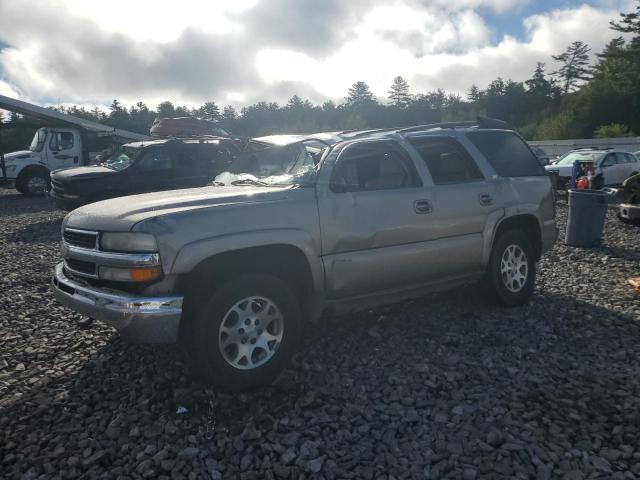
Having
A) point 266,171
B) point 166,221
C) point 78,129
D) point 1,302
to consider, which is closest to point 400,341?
point 266,171

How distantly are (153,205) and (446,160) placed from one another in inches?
109

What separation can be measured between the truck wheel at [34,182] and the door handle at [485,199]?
16.8m

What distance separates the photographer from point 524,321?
16.1 feet

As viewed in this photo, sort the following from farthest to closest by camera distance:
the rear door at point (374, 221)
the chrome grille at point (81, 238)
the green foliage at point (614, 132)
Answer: the green foliage at point (614, 132)
the rear door at point (374, 221)
the chrome grille at point (81, 238)

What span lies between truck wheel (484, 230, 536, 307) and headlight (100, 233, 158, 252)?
11.0 ft

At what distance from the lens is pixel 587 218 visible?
848cm

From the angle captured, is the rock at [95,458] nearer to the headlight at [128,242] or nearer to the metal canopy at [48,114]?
the headlight at [128,242]

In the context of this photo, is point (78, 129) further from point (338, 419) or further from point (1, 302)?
point (338, 419)

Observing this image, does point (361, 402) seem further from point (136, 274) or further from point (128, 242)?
point (128, 242)

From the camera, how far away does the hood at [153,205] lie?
3.38 meters

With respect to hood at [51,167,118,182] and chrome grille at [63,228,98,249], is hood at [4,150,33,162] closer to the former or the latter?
hood at [51,167,118,182]

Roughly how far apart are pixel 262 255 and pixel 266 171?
1.19m

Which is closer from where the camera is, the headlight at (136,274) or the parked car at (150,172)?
the headlight at (136,274)

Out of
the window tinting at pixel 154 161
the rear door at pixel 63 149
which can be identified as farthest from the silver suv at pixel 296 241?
the rear door at pixel 63 149
